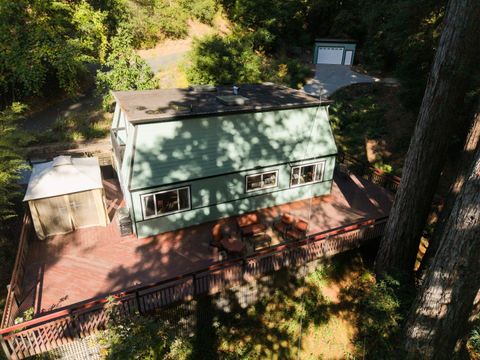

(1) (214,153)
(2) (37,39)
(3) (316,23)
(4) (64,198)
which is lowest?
(4) (64,198)

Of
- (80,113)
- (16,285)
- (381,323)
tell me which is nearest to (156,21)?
(80,113)

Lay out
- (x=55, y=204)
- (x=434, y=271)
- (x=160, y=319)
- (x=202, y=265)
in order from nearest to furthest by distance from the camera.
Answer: (x=434, y=271), (x=160, y=319), (x=202, y=265), (x=55, y=204)

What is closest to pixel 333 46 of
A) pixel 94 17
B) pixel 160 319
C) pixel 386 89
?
pixel 386 89

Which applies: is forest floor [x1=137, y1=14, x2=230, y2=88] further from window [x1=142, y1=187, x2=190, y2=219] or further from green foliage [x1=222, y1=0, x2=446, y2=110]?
window [x1=142, y1=187, x2=190, y2=219]

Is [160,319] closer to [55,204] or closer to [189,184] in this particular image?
[189,184]

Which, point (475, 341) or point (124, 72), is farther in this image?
point (124, 72)

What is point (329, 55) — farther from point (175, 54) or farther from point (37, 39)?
point (37, 39)

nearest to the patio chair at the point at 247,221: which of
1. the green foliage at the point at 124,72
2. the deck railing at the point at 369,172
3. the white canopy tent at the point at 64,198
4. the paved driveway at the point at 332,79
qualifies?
the white canopy tent at the point at 64,198
